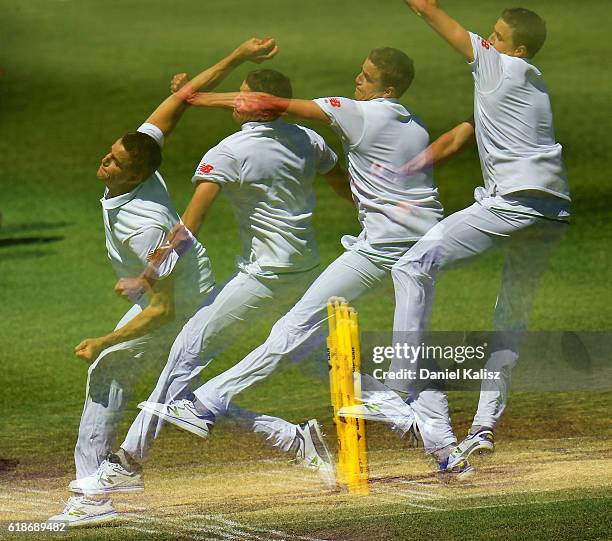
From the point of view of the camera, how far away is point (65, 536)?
744 cm

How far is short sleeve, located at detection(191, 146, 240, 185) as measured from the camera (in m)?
7.63

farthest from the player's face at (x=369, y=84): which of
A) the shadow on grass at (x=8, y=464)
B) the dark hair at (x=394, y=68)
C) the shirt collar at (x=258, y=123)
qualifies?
the shadow on grass at (x=8, y=464)

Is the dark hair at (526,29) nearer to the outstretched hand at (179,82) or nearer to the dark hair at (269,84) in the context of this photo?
the dark hair at (269,84)

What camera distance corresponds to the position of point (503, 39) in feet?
25.6

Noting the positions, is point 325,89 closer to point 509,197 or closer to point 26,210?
point 509,197

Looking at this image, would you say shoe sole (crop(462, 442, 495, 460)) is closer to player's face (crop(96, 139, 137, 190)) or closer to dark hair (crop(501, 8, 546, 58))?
dark hair (crop(501, 8, 546, 58))

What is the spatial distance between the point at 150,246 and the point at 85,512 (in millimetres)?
1388

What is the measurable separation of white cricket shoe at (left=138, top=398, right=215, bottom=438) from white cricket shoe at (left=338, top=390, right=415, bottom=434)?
717 millimetres

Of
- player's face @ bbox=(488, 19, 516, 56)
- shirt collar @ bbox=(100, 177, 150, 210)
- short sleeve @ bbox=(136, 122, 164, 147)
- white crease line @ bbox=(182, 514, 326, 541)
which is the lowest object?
white crease line @ bbox=(182, 514, 326, 541)

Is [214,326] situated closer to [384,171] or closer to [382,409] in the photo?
[382,409]

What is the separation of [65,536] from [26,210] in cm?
716

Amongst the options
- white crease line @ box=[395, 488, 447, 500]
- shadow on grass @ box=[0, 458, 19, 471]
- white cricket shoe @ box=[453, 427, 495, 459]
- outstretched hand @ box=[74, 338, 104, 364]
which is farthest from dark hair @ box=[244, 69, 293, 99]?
shadow on grass @ box=[0, 458, 19, 471]

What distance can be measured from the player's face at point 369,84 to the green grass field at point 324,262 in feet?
1.73

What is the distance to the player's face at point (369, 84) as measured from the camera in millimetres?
7797
